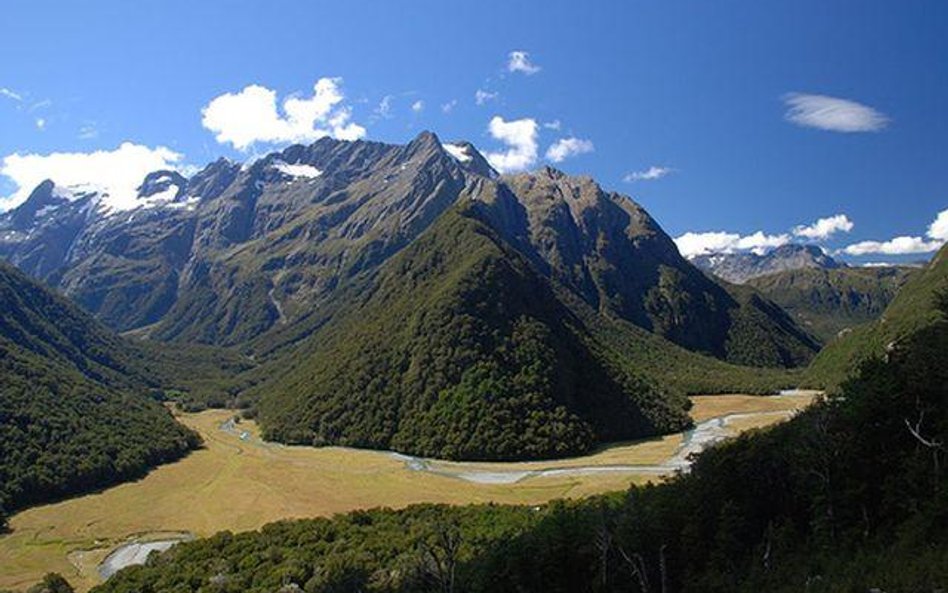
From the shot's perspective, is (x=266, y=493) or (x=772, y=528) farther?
(x=266, y=493)

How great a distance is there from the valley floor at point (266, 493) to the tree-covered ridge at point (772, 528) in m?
42.8

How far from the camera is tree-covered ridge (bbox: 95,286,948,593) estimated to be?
45256 millimetres

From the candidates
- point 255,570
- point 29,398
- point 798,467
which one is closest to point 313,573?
point 255,570

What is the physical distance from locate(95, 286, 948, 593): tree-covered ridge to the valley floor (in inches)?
1685

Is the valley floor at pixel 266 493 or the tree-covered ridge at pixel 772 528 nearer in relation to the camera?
the tree-covered ridge at pixel 772 528

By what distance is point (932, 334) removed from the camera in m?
73.6

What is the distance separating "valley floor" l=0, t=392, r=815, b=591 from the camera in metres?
130

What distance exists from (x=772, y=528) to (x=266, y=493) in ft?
393

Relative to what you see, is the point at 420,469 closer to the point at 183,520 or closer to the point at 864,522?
the point at 183,520

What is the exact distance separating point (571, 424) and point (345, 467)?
58323 mm

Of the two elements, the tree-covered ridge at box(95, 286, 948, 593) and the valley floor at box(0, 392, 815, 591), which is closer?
the tree-covered ridge at box(95, 286, 948, 593)

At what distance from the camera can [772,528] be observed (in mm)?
56688

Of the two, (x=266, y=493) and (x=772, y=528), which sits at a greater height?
(x=772, y=528)

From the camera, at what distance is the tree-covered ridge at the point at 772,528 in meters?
45.3
